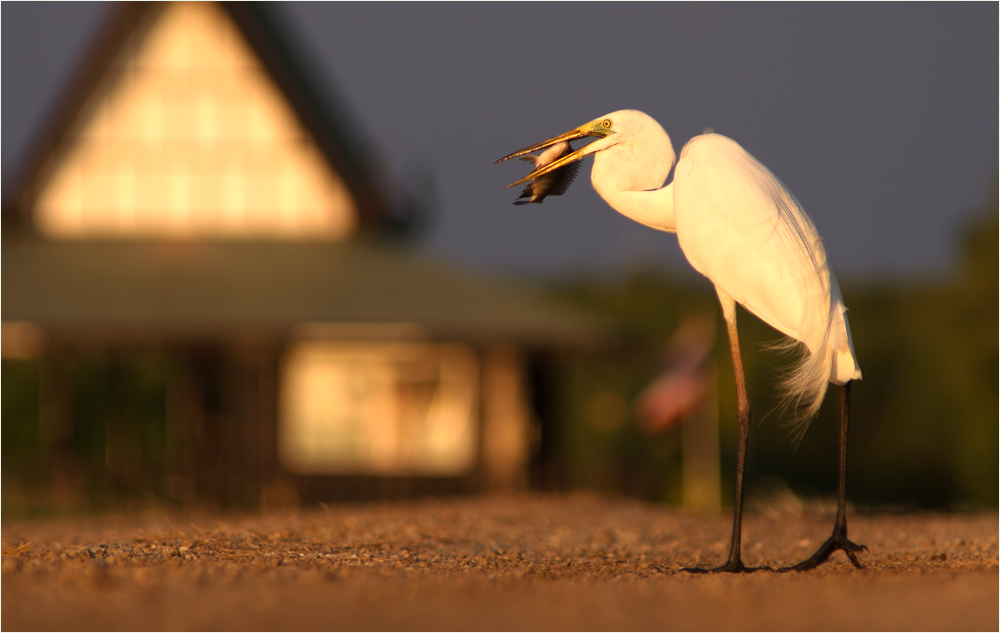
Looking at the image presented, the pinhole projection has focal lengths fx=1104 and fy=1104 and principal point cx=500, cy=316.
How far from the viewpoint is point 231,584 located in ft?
15.3

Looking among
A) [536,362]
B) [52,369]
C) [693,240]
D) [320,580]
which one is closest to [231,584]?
[320,580]

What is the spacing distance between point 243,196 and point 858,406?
28673 mm

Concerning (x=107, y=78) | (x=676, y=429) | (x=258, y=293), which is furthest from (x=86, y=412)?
(x=676, y=429)

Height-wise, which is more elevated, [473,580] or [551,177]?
[551,177]

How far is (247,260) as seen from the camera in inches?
647

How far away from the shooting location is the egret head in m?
Answer: 6.41

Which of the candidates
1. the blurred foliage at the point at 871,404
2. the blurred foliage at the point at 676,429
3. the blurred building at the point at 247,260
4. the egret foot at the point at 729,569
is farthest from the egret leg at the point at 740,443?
the blurred building at the point at 247,260

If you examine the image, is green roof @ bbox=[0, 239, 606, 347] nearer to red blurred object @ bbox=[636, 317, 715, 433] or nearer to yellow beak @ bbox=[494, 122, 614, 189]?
red blurred object @ bbox=[636, 317, 715, 433]

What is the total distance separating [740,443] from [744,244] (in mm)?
1113

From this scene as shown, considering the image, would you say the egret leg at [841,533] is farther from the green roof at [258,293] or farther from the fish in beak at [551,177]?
the green roof at [258,293]

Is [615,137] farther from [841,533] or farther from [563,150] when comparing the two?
[841,533]

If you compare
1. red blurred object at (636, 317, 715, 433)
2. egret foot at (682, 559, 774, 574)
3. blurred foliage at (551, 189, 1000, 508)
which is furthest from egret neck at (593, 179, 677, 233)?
red blurred object at (636, 317, 715, 433)

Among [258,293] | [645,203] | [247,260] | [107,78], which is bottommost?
[258,293]

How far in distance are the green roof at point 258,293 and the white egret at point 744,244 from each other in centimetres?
797
